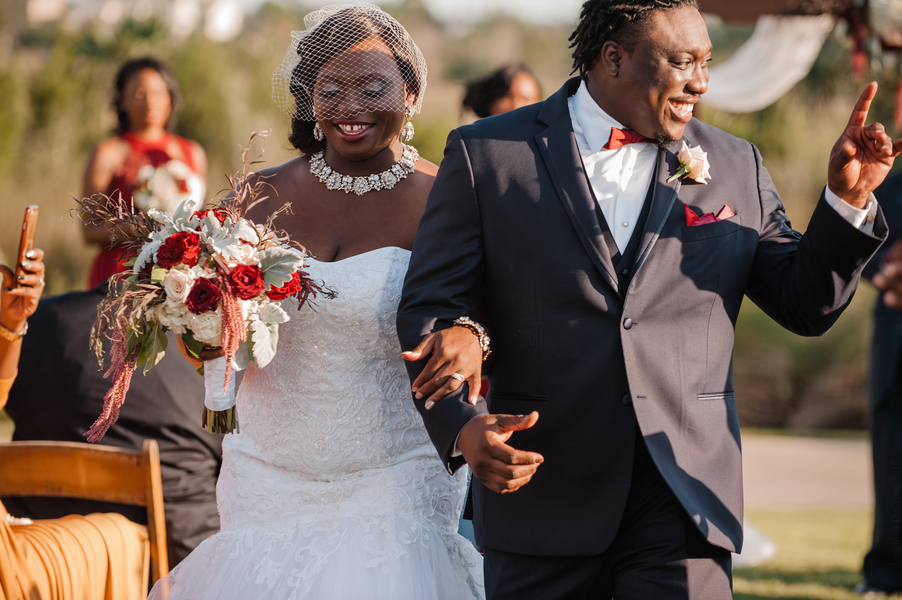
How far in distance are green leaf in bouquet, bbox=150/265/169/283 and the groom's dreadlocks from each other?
56.2 inches

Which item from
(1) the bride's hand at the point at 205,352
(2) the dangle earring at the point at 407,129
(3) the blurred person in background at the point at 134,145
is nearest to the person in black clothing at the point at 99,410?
(1) the bride's hand at the point at 205,352

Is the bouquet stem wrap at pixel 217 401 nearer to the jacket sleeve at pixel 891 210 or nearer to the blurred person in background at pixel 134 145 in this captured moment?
the blurred person in background at pixel 134 145

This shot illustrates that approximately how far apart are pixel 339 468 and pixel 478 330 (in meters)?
1.00

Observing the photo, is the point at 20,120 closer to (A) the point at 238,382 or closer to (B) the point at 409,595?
(A) the point at 238,382

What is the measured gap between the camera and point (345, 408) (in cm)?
328

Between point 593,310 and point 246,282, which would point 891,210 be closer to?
point 593,310

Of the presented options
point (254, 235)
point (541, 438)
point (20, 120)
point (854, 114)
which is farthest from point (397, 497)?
point (20, 120)

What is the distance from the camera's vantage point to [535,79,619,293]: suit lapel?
2547 millimetres

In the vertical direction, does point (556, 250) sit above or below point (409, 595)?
above

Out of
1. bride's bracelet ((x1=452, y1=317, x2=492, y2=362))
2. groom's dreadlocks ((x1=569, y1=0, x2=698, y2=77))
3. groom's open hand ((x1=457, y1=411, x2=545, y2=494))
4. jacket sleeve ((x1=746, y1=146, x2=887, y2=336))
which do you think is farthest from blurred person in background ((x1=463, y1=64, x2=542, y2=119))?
groom's open hand ((x1=457, y1=411, x2=545, y2=494))

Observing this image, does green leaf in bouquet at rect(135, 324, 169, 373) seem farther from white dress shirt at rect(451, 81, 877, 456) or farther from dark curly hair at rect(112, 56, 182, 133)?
dark curly hair at rect(112, 56, 182, 133)

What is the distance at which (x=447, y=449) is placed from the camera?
2393mm

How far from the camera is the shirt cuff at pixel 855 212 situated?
8.11 ft

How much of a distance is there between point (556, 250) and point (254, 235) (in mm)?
1049
